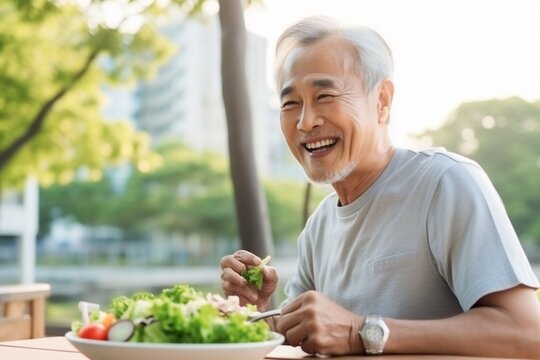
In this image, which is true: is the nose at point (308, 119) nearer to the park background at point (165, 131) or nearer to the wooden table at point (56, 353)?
the wooden table at point (56, 353)

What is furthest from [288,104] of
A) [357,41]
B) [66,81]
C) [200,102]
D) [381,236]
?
[200,102]

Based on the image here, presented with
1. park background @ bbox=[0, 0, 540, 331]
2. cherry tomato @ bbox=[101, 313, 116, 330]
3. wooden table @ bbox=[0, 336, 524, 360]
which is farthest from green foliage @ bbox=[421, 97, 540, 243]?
cherry tomato @ bbox=[101, 313, 116, 330]

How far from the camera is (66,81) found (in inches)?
460

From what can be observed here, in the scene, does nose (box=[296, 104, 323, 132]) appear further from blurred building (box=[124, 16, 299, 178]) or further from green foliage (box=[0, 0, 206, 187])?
blurred building (box=[124, 16, 299, 178])

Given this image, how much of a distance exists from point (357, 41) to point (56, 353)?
87 cm

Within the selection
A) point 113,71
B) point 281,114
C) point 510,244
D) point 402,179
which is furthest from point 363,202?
point 113,71

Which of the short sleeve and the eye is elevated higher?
the eye

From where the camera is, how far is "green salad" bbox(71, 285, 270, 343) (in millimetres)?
1063

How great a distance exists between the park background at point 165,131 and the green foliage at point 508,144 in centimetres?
5

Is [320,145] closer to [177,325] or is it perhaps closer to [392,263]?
[392,263]

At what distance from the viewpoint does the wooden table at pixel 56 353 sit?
1286 millimetres

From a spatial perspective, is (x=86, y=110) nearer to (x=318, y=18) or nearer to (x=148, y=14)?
(x=148, y=14)

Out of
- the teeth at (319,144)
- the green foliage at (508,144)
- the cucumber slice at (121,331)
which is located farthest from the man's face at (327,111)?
the green foliage at (508,144)

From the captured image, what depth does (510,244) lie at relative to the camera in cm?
137
